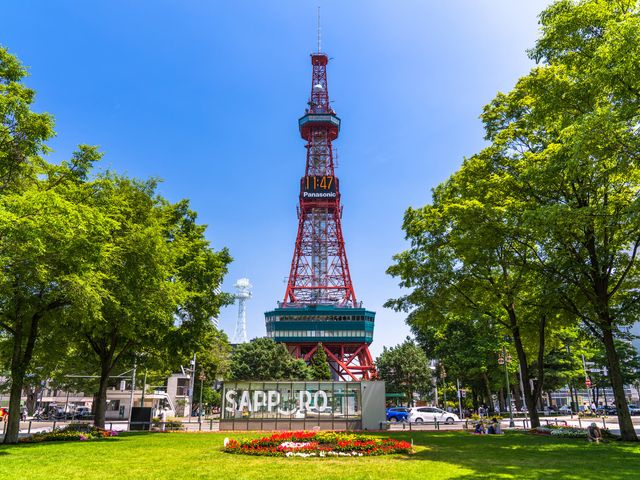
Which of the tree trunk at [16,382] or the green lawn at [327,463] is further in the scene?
the tree trunk at [16,382]

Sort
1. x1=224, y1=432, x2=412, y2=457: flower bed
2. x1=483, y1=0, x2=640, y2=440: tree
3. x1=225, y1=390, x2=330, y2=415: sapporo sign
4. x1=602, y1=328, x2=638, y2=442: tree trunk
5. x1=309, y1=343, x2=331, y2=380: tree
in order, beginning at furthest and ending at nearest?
x1=309, y1=343, x2=331, y2=380: tree < x1=225, y1=390, x2=330, y2=415: sapporo sign < x1=602, y1=328, x2=638, y2=442: tree trunk < x1=224, y1=432, x2=412, y2=457: flower bed < x1=483, y1=0, x2=640, y2=440: tree

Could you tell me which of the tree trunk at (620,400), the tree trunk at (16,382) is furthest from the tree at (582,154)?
the tree trunk at (16,382)

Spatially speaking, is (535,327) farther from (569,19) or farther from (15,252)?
(15,252)

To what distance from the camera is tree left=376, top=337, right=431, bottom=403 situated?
7244cm

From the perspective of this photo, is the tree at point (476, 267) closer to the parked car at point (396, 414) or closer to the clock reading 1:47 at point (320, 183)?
the parked car at point (396, 414)

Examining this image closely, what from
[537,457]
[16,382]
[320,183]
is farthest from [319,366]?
[537,457]

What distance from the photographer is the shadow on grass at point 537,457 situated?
12781 millimetres

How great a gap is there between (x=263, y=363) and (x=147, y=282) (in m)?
48.6

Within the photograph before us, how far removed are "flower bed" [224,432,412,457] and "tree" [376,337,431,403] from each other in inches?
2173

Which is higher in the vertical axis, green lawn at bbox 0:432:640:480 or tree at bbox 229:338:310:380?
tree at bbox 229:338:310:380

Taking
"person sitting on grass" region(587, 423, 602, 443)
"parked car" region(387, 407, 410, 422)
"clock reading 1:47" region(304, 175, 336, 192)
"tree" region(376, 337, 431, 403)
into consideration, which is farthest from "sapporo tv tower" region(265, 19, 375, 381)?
"person sitting on grass" region(587, 423, 602, 443)

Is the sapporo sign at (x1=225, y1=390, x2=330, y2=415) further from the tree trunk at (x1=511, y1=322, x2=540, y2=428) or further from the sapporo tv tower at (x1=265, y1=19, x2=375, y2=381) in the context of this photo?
the sapporo tv tower at (x1=265, y1=19, x2=375, y2=381)

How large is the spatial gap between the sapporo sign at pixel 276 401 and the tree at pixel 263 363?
37.3 metres

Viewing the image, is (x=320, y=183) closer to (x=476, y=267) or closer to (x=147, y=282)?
(x=476, y=267)
